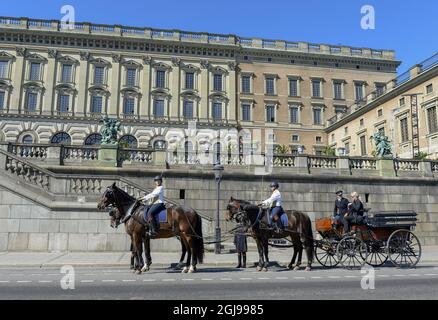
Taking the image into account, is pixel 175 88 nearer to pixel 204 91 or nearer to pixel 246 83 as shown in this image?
pixel 204 91

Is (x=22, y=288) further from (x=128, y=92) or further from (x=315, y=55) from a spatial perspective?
(x=315, y=55)

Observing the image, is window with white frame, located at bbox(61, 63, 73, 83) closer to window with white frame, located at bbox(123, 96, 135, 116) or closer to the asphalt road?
window with white frame, located at bbox(123, 96, 135, 116)

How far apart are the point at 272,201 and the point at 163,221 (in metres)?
3.36

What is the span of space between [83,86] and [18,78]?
9.26 metres

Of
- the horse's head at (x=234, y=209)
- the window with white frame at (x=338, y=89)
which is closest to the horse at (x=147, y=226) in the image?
the horse's head at (x=234, y=209)

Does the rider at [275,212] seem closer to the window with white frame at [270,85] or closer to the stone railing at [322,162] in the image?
the stone railing at [322,162]

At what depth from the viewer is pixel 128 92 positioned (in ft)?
192

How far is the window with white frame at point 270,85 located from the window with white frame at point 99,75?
2737 cm

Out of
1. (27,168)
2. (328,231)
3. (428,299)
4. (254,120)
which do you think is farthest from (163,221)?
(254,120)

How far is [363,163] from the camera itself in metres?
24.1

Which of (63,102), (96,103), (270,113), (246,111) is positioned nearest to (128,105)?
(96,103)

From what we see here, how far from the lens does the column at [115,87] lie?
188 feet

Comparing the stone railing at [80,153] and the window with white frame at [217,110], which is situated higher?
the window with white frame at [217,110]

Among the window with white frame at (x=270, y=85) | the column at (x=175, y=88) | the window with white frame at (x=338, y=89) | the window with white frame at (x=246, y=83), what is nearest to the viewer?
the column at (x=175, y=88)
